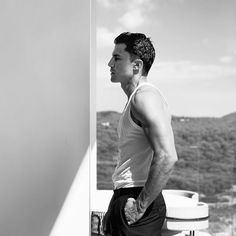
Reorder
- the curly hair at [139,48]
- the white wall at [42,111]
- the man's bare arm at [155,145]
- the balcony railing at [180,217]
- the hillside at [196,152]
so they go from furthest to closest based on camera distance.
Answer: the hillside at [196,152], the white wall at [42,111], the balcony railing at [180,217], the curly hair at [139,48], the man's bare arm at [155,145]

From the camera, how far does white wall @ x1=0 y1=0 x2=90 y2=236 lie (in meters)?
2.19

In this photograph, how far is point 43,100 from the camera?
221 cm

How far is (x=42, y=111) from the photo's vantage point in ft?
7.25

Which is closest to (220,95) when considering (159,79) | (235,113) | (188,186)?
(235,113)

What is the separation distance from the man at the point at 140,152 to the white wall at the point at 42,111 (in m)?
0.57

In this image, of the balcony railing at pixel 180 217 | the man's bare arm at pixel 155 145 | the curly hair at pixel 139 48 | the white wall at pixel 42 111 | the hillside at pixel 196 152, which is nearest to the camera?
the man's bare arm at pixel 155 145

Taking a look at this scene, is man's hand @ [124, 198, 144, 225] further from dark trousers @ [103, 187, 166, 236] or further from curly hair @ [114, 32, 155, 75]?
curly hair @ [114, 32, 155, 75]

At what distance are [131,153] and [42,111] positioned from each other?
76 centimetres

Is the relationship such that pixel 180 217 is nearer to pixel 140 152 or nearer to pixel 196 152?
pixel 140 152

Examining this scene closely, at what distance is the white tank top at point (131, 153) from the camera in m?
1.57

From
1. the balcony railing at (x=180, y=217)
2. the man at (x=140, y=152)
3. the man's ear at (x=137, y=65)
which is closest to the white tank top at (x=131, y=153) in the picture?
the man at (x=140, y=152)

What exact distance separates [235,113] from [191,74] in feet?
3.53

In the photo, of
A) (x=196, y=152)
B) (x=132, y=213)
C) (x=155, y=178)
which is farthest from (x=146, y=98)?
(x=196, y=152)

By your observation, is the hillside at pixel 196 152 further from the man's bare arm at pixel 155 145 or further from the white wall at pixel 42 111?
the man's bare arm at pixel 155 145
